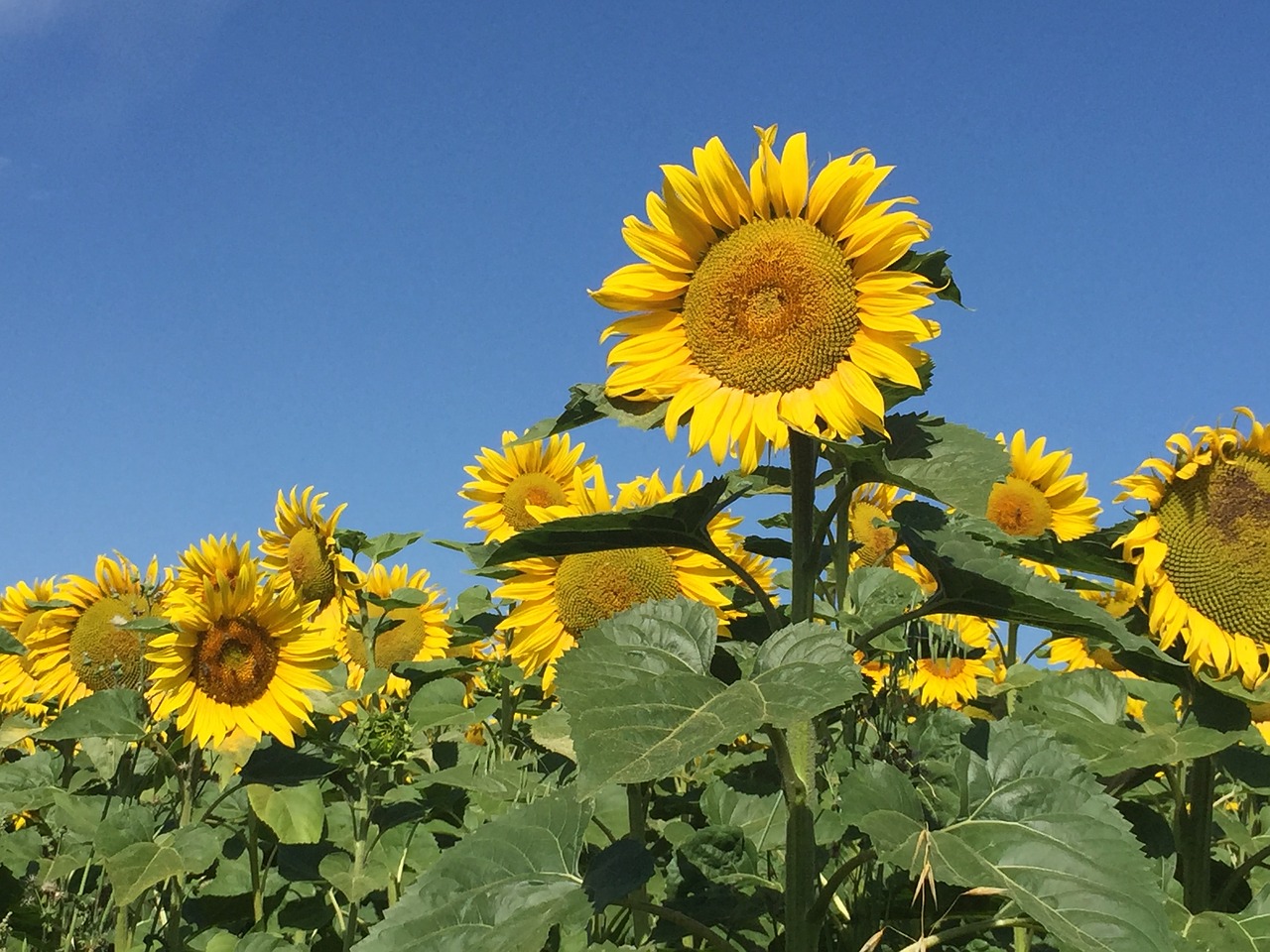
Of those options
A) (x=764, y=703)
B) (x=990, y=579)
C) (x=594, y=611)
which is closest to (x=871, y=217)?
(x=990, y=579)

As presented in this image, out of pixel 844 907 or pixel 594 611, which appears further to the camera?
pixel 594 611

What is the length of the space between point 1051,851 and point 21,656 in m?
5.31

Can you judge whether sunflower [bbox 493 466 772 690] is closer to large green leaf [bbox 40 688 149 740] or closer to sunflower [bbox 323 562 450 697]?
large green leaf [bbox 40 688 149 740]

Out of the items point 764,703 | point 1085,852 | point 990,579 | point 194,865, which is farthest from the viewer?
point 194,865

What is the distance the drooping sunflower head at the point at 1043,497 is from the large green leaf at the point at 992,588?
131 inches

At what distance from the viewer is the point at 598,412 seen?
116 inches

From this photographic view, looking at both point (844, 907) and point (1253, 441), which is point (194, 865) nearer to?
point (844, 907)

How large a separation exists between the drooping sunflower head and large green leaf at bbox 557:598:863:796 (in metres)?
3.84

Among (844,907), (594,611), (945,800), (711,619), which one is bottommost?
(844,907)

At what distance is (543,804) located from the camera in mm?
2832

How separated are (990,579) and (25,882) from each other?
151 inches

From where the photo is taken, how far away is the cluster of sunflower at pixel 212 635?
14.6 ft

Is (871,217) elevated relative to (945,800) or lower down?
elevated

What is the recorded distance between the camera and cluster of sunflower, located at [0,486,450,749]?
4438mm
